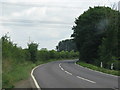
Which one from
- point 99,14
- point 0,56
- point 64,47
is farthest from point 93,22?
point 64,47

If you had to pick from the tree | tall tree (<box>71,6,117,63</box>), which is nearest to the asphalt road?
the tree

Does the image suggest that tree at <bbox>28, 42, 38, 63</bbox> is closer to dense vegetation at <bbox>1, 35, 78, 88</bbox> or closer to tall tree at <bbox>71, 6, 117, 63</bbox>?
dense vegetation at <bbox>1, 35, 78, 88</bbox>

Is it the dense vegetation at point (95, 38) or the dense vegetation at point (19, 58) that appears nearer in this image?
the dense vegetation at point (19, 58)

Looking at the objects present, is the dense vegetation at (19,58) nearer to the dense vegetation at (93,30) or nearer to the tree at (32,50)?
the tree at (32,50)

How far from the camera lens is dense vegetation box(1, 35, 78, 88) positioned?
20769 mm

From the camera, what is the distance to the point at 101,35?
206 ft

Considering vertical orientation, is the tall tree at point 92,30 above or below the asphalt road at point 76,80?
above

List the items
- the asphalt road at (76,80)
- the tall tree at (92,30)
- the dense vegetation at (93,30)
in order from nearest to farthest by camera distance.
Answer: the asphalt road at (76,80) < the dense vegetation at (93,30) < the tall tree at (92,30)

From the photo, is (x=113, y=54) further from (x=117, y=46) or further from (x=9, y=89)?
(x=9, y=89)

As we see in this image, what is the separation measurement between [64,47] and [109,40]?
5786 inches

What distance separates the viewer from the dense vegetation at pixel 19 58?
68.1 ft

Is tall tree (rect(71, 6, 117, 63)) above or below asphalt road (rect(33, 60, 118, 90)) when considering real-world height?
Result: above

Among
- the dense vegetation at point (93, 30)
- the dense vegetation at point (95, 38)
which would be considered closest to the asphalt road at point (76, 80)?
the dense vegetation at point (95, 38)

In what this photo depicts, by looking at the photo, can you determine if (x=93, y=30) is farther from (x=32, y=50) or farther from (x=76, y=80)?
(x=76, y=80)
